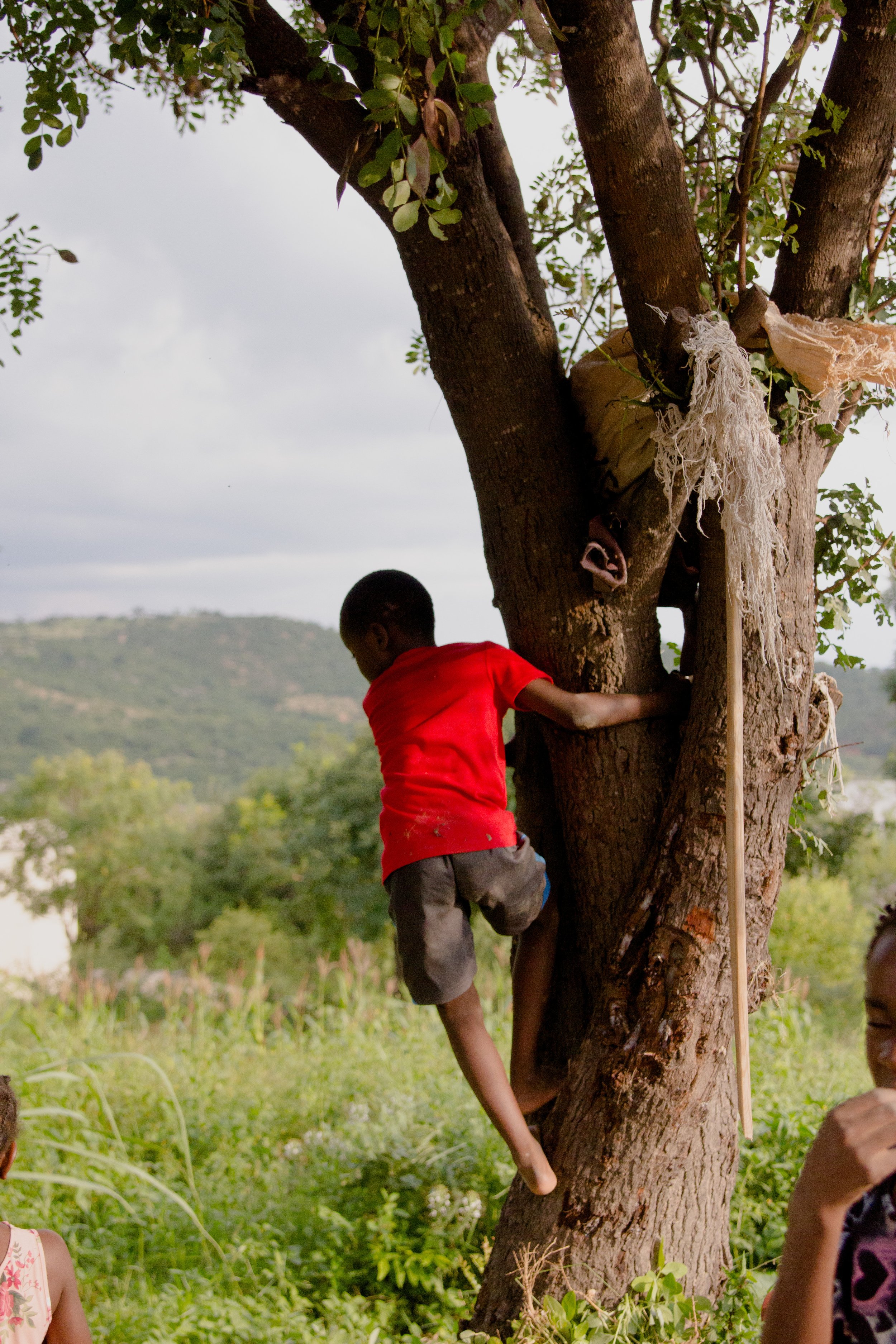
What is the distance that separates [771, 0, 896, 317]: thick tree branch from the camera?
215 centimetres

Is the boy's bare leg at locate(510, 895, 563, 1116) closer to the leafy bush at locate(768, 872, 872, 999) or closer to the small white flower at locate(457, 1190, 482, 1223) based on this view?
the small white flower at locate(457, 1190, 482, 1223)

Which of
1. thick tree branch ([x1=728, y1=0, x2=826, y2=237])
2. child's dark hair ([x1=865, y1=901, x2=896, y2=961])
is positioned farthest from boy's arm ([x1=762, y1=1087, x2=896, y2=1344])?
thick tree branch ([x1=728, y1=0, x2=826, y2=237])

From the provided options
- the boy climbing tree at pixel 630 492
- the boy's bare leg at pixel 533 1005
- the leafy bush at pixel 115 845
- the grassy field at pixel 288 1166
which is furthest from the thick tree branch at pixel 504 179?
the leafy bush at pixel 115 845

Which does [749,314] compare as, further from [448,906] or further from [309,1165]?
[309,1165]

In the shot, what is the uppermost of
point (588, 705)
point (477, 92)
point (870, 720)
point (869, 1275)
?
point (477, 92)

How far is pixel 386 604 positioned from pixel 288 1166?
244 cm

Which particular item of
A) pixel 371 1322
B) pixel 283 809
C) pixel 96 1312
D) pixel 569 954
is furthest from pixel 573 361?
pixel 283 809

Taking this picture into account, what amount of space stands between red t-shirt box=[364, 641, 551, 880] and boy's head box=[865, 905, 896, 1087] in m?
1.06

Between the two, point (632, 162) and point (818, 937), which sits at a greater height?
point (632, 162)

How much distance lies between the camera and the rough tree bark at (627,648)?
2.13 metres

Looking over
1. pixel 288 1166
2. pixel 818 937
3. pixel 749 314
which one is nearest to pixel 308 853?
pixel 818 937

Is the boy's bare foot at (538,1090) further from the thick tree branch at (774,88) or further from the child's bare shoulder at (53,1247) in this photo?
the thick tree branch at (774,88)

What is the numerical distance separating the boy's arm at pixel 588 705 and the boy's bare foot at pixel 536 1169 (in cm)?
89

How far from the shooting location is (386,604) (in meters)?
2.43
